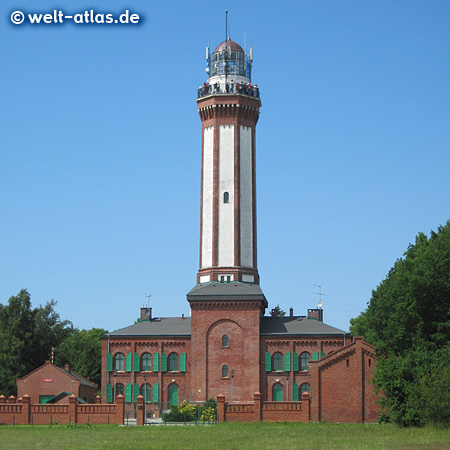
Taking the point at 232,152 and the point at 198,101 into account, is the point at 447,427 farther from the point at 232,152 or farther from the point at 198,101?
the point at 198,101

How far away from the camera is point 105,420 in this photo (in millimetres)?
55188

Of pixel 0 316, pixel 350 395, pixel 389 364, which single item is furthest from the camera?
pixel 0 316

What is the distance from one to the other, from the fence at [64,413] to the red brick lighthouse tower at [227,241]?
14.2 meters

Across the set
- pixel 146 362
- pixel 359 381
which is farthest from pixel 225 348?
pixel 359 381

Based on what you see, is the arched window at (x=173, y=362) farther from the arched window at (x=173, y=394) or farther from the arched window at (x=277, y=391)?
the arched window at (x=277, y=391)

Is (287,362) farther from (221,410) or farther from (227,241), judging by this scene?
(221,410)

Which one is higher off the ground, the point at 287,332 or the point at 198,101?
the point at 198,101

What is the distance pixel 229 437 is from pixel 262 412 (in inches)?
472

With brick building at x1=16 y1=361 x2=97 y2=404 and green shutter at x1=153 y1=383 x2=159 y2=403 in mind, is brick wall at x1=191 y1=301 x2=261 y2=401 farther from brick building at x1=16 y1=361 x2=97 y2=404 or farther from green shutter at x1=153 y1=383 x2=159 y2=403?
brick building at x1=16 y1=361 x2=97 y2=404

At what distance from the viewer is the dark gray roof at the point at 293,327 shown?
234ft

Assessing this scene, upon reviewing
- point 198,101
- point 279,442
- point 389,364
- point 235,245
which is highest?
point 198,101

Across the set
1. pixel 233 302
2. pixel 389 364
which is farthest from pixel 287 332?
pixel 389 364

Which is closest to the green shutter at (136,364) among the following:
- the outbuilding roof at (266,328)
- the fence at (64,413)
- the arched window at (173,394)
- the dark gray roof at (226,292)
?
the outbuilding roof at (266,328)

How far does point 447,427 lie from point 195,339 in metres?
27.1
